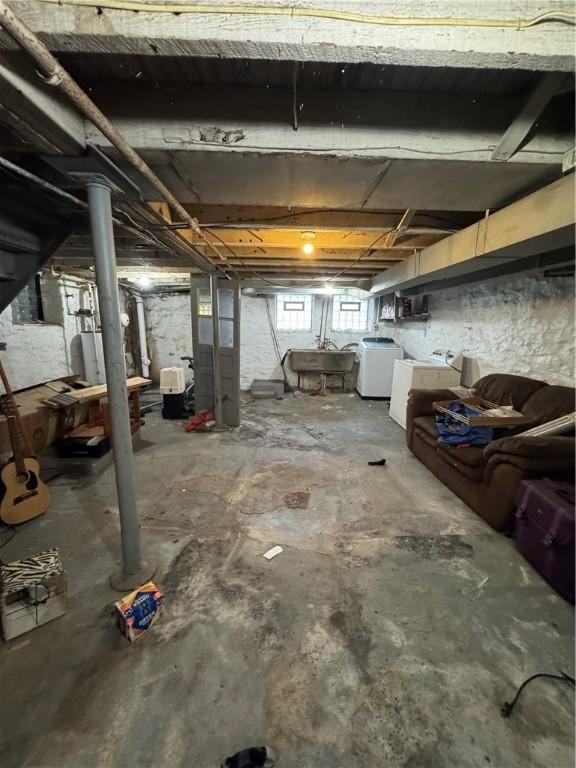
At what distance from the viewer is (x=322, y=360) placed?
20.6ft

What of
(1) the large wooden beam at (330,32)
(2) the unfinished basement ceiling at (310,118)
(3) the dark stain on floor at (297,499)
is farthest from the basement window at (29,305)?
(3) the dark stain on floor at (297,499)

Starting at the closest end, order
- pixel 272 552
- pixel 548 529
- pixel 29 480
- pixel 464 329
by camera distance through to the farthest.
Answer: pixel 548 529 < pixel 272 552 < pixel 29 480 < pixel 464 329

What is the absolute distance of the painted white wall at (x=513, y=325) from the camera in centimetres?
249

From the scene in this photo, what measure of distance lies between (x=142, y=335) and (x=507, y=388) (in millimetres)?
6516

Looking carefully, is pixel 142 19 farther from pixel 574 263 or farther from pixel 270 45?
pixel 574 263

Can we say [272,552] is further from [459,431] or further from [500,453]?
[459,431]

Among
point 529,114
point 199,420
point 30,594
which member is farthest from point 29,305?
point 529,114

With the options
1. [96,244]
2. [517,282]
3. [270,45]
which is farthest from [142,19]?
[517,282]

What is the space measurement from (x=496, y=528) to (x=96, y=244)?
3.00 m

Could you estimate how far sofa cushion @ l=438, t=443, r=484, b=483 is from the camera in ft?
7.30

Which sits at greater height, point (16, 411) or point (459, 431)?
point (16, 411)

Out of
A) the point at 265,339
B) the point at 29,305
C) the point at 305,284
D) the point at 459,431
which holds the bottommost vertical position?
the point at 459,431

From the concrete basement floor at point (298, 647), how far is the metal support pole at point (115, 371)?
18 cm

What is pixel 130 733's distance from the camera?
3.40 ft
